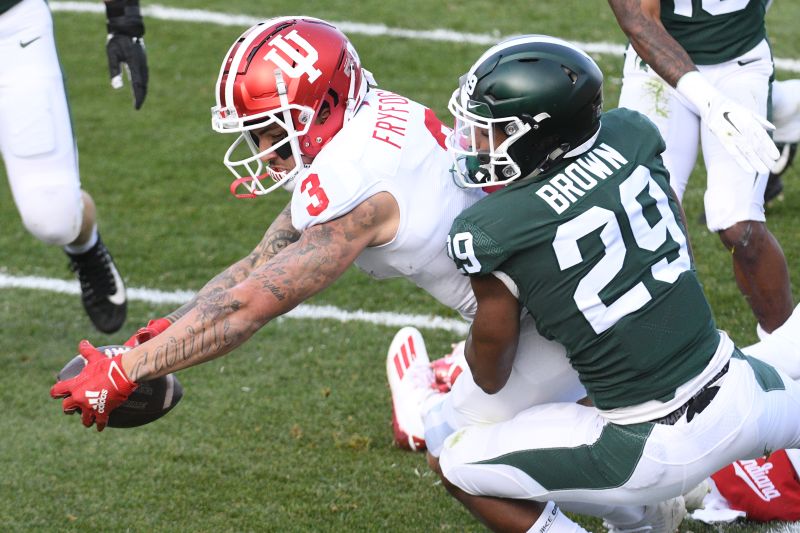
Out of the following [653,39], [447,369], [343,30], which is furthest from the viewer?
[343,30]

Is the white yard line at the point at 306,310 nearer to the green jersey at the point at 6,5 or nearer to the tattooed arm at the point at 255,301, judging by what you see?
the green jersey at the point at 6,5

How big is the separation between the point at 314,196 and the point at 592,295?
0.71m

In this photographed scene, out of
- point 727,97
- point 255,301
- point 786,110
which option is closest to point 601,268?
point 255,301

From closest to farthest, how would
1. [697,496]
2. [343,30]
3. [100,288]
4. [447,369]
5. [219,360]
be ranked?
[697,496] → [447,369] → [219,360] → [100,288] → [343,30]

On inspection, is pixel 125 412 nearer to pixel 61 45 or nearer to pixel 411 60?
pixel 411 60

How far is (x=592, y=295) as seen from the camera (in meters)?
2.69

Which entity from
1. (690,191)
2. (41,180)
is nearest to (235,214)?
(41,180)

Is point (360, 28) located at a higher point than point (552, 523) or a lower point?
lower

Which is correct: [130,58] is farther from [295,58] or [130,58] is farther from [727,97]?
[727,97]

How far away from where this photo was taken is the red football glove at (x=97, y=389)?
2.74 metres

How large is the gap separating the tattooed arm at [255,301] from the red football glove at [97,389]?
1.1 inches

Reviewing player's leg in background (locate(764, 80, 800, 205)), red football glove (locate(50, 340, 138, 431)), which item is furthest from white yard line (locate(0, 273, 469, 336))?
red football glove (locate(50, 340, 138, 431))

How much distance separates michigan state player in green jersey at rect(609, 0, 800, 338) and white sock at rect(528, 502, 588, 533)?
1.42m

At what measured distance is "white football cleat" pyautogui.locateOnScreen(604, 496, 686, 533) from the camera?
3.21 m
